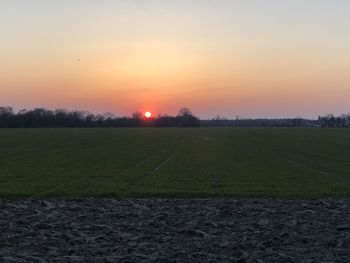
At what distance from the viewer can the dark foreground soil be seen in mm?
10859

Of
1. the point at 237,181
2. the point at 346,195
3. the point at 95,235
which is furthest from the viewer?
the point at 237,181

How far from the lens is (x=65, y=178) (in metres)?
28.1

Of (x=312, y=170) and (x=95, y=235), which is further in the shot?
(x=312, y=170)

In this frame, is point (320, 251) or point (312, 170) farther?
point (312, 170)

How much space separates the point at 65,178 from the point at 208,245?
57.1 feet

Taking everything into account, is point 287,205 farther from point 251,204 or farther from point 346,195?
A: point 346,195

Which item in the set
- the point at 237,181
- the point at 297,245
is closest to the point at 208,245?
the point at 297,245

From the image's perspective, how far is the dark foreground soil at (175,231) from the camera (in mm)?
10859

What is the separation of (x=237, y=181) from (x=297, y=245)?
14.7 m

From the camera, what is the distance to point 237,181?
2650 cm

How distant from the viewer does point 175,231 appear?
13.4 metres

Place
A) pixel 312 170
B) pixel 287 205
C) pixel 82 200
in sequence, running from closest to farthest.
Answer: pixel 287 205 → pixel 82 200 → pixel 312 170

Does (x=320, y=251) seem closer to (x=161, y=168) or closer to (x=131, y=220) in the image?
(x=131, y=220)

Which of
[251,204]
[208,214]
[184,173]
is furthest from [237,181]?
[208,214]
